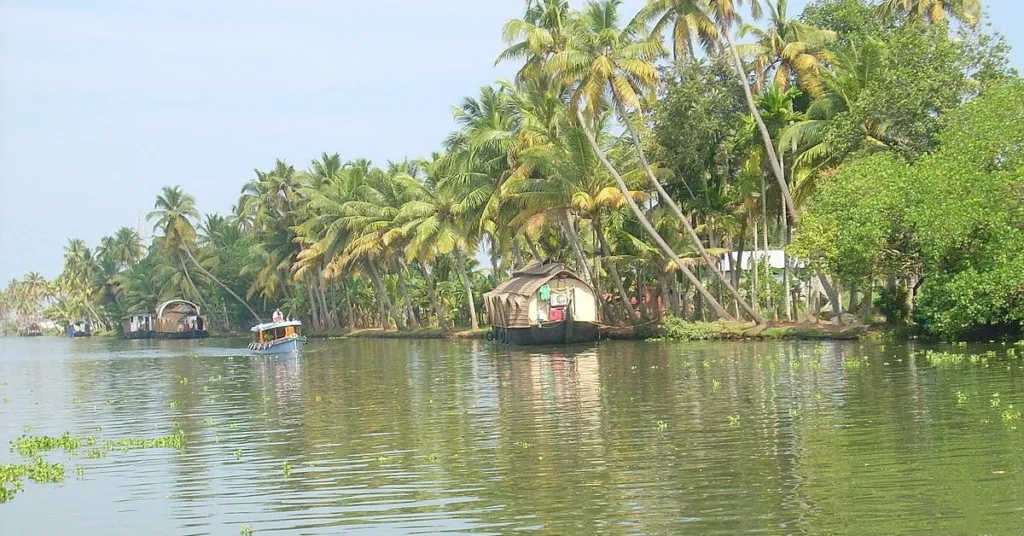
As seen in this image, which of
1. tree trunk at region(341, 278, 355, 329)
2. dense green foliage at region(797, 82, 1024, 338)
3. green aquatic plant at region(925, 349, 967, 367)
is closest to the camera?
green aquatic plant at region(925, 349, 967, 367)

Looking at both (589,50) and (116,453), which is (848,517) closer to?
(116,453)

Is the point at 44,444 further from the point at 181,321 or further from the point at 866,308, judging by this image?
the point at 181,321

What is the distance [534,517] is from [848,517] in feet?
10.1

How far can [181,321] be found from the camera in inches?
3767

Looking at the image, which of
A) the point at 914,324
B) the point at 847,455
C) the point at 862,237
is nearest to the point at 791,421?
the point at 847,455

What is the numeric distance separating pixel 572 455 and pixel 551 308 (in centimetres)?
3059

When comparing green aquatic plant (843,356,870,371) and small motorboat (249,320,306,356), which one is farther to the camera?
small motorboat (249,320,306,356)

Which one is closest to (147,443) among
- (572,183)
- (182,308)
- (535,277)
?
(572,183)

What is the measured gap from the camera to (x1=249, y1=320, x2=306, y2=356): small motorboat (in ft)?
165

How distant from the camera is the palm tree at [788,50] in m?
40.3

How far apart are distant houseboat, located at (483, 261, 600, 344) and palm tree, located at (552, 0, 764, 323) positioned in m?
6.66

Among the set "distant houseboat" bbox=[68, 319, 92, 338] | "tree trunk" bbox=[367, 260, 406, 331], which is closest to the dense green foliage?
"tree trunk" bbox=[367, 260, 406, 331]

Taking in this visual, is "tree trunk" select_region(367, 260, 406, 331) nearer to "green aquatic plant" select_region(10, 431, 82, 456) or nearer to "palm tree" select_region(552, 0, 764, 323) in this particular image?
"palm tree" select_region(552, 0, 764, 323)

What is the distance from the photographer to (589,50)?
38938 mm
